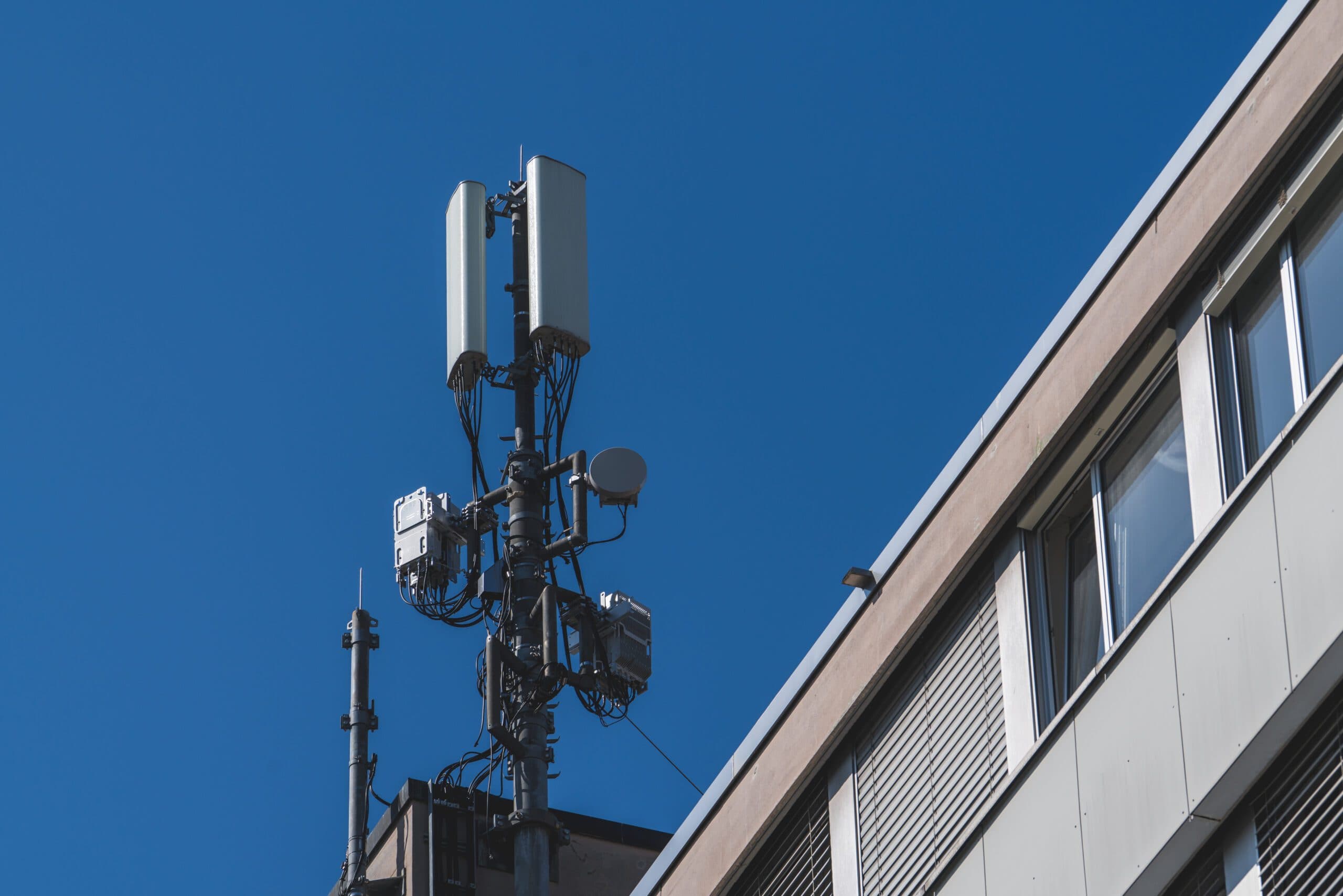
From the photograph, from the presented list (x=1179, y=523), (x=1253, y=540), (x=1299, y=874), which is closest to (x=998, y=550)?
(x=1179, y=523)

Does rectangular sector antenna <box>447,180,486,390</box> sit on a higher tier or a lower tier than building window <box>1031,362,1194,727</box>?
higher

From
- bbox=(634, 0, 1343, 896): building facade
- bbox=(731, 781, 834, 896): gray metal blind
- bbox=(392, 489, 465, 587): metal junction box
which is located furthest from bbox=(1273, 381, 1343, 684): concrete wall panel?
bbox=(392, 489, 465, 587): metal junction box

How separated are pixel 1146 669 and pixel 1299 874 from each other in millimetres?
1759

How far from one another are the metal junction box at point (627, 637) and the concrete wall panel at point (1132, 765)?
37.2 feet

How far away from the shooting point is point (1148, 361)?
13.0m

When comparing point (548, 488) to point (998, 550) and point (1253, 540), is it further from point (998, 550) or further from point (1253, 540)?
point (1253, 540)

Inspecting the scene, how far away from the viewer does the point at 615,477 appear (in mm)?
23844

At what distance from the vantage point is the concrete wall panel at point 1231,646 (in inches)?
439

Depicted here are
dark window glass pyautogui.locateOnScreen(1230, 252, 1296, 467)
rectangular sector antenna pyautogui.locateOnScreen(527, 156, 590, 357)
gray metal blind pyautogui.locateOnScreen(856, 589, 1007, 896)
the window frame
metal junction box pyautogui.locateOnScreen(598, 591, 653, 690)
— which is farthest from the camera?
rectangular sector antenna pyautogui.locateOnScreen(527, 156, 590, 357)

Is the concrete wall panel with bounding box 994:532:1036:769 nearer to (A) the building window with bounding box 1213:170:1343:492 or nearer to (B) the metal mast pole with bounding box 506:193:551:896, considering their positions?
(A) the building window with bounding box 1213:170:1343:492

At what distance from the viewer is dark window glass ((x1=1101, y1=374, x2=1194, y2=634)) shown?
12492 millimetres

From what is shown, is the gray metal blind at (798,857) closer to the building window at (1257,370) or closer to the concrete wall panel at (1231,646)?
the concrete wall panel at (1231,646)

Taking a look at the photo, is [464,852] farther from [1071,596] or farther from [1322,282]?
[1322,282]

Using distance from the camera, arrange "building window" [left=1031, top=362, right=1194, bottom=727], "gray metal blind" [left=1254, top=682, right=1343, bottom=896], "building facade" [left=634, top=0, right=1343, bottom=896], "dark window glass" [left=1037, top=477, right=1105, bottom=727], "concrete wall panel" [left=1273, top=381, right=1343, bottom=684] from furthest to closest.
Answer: "dark window glass" [left=1037, top=477, right=1105, bottom=727]
"building window" [left=1031, top=362, right=1194, bottom=727]
"building facade" [left=634, top=0, right=1343, bottom=896]
"concrete wall panel" [left=1273, top=381, right=1343, bottom=684]
"gray metal blind" [left=1254, top=682, right=1343, bottom=896]
